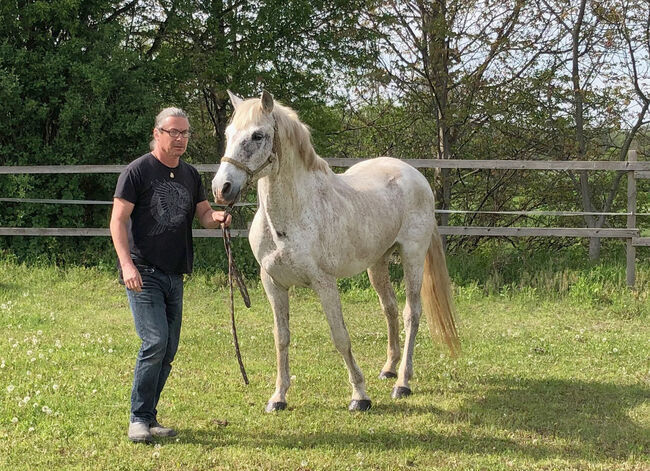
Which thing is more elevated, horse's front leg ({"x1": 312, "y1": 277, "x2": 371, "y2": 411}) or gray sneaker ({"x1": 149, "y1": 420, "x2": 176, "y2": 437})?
horse's front leg ({"x1": 312, "y1": 277, "x2": 371, "y2": 411})

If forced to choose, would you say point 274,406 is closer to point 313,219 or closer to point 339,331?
point 339,331

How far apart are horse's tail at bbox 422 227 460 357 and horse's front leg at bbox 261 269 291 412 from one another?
1589mm

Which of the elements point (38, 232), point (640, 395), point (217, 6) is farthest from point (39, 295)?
point (640, 395)

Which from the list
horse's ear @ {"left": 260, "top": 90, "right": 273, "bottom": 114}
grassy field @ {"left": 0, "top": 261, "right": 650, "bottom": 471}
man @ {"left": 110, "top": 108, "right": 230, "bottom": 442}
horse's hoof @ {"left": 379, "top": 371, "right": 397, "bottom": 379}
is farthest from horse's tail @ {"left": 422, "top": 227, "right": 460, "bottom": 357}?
man @ {"left": 110, "top": 108, "right": 230, "bottom": 442}

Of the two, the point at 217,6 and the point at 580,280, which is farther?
the point at 217,6

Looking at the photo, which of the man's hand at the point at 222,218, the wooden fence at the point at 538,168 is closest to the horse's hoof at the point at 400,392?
the man's hand at the point at 222,218

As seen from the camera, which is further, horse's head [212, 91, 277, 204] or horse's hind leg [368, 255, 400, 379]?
horse's hind leg [368, 255, 400, 379]

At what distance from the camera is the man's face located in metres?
3.96

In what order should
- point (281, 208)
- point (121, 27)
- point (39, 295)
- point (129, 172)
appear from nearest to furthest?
point (129, 172), point (281, 208), point (39, 295), point (121, 27)

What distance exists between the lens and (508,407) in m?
4.88

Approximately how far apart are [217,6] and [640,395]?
8862 millimetres

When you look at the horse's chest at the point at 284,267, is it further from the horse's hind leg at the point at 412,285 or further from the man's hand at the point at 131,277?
the horse's hind leg at the point at 412,285

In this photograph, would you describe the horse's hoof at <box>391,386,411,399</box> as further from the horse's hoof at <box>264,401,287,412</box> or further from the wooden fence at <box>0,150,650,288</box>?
the wooden fence at <box>0,150,650,288</box>

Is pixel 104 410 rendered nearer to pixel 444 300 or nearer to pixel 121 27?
pixel 444 300
